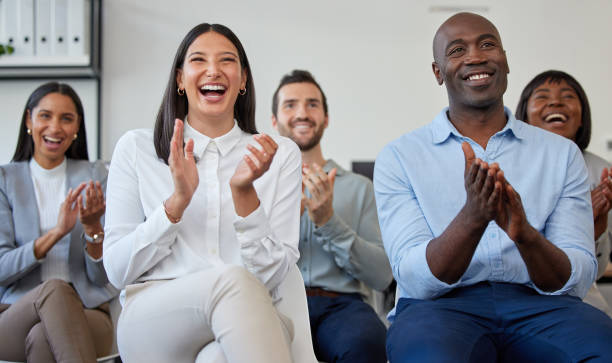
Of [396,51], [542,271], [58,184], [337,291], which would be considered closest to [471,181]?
[542,271]

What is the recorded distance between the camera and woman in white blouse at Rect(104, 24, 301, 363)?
4.12 ft

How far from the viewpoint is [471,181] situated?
1243 mm

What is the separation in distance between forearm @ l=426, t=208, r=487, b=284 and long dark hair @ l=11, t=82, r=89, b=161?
58.8 inches

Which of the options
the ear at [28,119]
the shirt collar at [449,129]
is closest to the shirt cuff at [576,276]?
the shirt collar at [449,129]

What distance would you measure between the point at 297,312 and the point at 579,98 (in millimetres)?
1449

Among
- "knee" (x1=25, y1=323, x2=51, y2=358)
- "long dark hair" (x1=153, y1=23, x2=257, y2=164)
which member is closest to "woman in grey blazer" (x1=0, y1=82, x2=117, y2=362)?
"knee" (x1=25, y1=323, x2=51, y2=358)

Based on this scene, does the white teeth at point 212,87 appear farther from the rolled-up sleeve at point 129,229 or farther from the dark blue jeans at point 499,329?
the dark blue jeans at point 499,329

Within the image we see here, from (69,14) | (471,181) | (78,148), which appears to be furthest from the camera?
(69,14)

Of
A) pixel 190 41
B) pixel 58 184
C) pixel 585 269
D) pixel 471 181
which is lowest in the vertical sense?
pixel 58 184

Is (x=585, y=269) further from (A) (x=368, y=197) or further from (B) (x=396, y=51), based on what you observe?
(B) (x=396, y=51)

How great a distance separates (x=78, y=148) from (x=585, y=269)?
1768mm

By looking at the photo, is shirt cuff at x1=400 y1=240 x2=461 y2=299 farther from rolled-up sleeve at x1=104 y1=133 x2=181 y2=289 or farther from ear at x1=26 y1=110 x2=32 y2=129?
ear at x1=26 y1=110 x2=32 y2=129

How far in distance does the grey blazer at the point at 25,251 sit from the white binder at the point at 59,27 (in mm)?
1407

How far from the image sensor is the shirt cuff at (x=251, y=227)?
139cm
